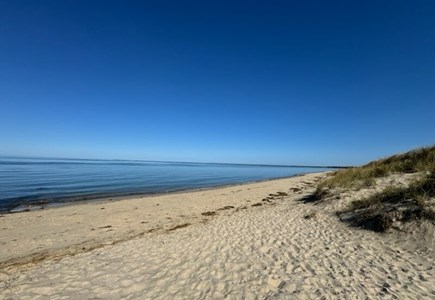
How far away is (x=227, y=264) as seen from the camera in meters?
6.46

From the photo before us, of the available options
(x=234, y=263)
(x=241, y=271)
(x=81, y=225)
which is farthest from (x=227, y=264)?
(x=81, y=225)

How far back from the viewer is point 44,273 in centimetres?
649

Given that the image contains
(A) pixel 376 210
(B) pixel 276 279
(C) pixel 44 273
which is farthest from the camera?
(A) pixel 376 210

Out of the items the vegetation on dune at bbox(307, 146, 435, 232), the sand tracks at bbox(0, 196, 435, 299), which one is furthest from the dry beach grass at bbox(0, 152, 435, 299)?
the vegetation on dune at bbox(307, 146, 435, 232)

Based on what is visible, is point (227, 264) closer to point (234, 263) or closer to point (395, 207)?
point (234, 263)

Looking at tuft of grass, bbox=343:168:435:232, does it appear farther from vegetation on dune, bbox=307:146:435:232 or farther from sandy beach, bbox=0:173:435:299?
sandy beach, bbox=0:173:435:299

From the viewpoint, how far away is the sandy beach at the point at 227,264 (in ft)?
16.9

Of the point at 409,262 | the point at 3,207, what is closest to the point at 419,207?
the point at 409,262

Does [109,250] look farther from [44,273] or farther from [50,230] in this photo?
[50,230]

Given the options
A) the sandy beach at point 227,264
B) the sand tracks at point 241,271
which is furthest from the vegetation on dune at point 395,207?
the sand tracks at point 241,271

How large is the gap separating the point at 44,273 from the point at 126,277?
7.29 feet

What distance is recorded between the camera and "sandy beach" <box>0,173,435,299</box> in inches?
203

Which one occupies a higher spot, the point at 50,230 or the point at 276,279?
the point at 276,279

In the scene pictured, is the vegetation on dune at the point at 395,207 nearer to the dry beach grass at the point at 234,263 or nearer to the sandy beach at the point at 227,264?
the dry beach grass at the point at 234,263
